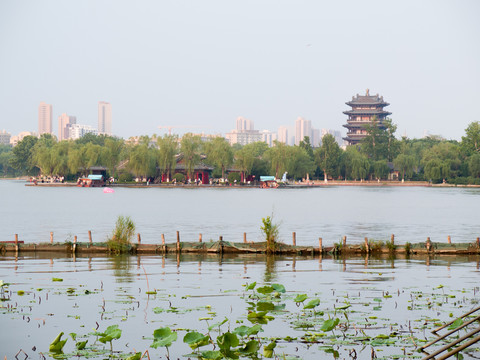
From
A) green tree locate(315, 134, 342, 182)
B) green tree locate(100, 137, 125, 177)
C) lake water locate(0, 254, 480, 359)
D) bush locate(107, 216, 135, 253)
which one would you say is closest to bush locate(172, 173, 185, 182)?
green tree locate(100, 137, 125, 177)

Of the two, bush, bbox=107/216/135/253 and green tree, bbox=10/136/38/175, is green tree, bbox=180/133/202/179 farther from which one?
bush, bbox=107/216/135/253

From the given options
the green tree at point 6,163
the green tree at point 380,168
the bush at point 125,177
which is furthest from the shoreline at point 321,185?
the green tree at point 6,163

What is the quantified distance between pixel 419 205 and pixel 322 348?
55.9 metres

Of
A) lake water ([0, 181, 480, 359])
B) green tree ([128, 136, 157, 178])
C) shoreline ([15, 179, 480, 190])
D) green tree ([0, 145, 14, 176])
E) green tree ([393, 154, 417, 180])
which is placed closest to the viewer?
lake water ([0, 181, 480, 359])

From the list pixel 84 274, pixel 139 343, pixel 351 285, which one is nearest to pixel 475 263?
pixel 351 285

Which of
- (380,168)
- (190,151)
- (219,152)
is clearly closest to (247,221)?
(190,151)

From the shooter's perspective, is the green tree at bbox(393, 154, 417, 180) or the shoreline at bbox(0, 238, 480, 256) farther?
the green tree at bbox(393, 154, 417, 180)

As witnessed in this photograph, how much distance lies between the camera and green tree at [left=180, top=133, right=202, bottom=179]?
308 ft

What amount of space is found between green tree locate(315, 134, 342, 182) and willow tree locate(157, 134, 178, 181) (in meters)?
21.9

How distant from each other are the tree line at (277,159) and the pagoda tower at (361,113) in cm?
1899

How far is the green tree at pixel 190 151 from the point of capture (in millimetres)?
93812

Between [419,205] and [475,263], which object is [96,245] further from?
[419,205]

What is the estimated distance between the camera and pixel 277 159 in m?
98.8

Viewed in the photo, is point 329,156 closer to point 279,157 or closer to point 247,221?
A: point 279,157
